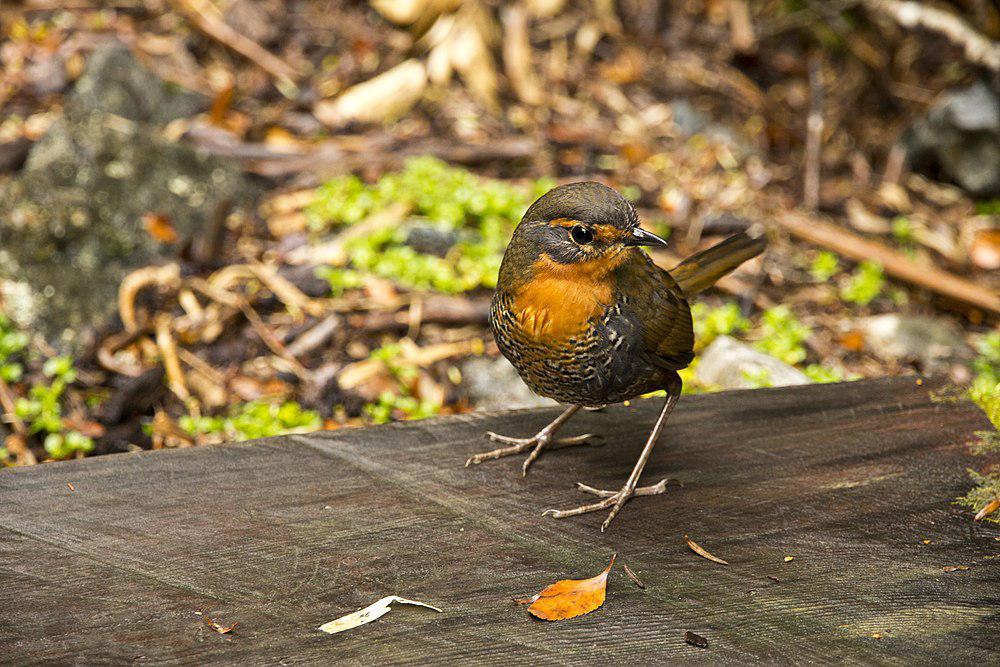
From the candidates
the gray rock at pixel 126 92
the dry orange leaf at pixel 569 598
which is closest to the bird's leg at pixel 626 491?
the dry orange leaf at pixel 569 598

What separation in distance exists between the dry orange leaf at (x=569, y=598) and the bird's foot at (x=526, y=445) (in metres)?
0.53

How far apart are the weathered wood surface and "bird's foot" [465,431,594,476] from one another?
0.03 metres

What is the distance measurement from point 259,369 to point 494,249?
4.43 ft

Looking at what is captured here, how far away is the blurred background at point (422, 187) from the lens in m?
4.46

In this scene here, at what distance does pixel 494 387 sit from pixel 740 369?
3.53 feet

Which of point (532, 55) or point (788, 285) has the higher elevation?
point (532, 55)

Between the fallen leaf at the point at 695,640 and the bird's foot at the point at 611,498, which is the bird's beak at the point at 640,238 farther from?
the fallen leaf at the point at 695,640

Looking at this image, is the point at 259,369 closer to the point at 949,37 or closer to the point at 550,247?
the point at 550,247

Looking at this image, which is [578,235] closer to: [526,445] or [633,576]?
[526,445]

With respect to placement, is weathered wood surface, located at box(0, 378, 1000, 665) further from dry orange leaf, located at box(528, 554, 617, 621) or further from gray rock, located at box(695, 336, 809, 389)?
gray rock, located at box(695, 336, 809, 389)

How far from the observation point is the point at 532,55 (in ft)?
24.3

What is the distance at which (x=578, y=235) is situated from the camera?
2.58 metres

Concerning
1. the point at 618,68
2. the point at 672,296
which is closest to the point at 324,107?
the point at 618,68

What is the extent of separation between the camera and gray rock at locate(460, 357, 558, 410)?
14.6 feet
